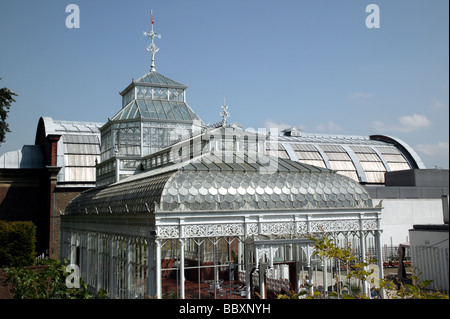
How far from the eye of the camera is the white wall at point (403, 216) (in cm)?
3231

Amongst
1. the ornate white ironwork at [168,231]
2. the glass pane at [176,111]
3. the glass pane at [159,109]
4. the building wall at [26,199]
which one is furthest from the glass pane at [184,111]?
the building wall at [26,199]

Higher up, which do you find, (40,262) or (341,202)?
(341,202)

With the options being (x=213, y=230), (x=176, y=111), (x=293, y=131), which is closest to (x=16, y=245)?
(x=176, y=111)

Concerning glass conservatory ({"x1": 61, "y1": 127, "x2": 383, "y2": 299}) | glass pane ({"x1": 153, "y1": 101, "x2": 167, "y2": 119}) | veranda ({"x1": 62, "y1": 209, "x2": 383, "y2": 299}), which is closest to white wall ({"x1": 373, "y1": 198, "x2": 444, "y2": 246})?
veranda ({"x1": 62, "y1": 209, "x2": 383, "y2": 299})

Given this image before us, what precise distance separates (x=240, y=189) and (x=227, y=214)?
1.09 meters

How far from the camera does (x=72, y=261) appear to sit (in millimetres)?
26172

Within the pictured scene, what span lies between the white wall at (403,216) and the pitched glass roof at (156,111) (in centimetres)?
1567

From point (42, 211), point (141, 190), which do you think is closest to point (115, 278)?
point (141, 190)

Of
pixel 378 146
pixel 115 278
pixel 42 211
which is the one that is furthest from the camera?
pixel 378 146

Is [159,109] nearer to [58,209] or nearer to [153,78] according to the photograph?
[153,78]

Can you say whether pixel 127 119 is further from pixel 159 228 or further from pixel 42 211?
pixel 42 211
